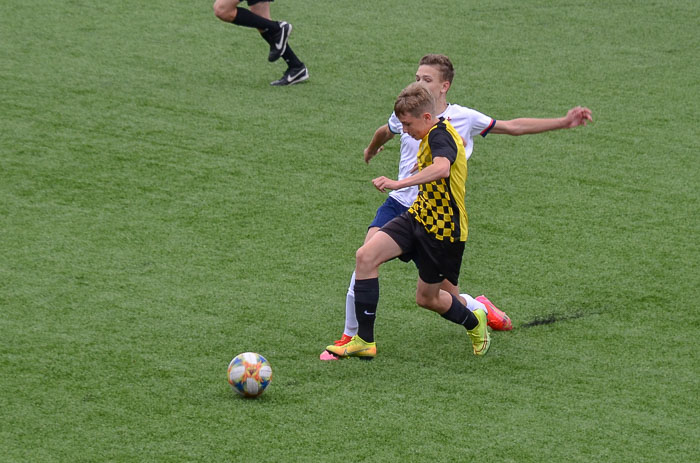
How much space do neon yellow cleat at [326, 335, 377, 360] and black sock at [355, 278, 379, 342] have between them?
4cm

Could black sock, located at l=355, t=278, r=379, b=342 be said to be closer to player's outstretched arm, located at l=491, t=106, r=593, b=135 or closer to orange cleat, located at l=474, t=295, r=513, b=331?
orange cleat, located at l=474, t=295, r=513, b=331

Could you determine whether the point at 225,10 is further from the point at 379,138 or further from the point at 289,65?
the point at 379,138

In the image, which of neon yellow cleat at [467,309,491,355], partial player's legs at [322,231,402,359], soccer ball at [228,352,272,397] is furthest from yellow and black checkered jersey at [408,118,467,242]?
soccer ball at [228,352,272,397]

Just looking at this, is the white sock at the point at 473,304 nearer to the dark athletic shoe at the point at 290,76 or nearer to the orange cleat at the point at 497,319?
the orange cleat at the point at 497,319

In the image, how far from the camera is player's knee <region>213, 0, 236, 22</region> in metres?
9.09

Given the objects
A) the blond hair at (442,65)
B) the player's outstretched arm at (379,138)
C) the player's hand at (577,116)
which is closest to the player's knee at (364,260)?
the player's outstretched arm at (379,138)

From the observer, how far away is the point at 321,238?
21.9ft

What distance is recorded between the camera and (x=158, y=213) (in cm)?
691

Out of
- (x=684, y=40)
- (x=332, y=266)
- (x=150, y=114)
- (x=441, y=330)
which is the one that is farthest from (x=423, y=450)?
(x=684, y=40)

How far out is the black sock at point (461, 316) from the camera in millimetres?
5113

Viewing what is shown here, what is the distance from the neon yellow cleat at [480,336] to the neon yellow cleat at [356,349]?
559 millimetres

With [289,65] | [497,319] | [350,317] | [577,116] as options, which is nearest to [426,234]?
[350,317]

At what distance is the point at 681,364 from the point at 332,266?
2.30 metres

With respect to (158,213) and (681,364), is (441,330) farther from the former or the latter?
(158,213)
